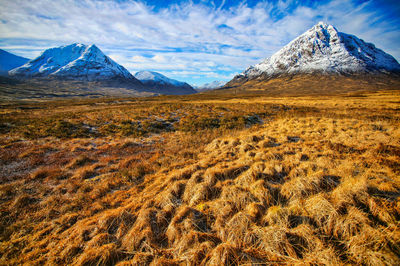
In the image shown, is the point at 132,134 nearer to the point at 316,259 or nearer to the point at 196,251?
the point at 196,251

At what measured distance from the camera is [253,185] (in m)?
5.04

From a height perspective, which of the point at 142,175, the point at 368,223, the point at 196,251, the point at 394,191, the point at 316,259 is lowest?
the point at 142,175

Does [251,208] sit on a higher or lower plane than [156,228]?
higher

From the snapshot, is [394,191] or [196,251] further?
[394,191]

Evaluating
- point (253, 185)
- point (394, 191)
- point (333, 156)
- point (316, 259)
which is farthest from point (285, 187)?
point (333, 156)

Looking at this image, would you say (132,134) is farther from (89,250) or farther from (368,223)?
(368,223)

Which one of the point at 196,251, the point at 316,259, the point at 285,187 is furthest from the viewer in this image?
the point at 285,187

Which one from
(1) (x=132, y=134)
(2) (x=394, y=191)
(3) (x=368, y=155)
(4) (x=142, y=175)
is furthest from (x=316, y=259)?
(1) (x=132, y=134)

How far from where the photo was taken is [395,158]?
19.9ft

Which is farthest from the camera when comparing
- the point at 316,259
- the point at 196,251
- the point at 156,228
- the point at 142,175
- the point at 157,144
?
the point at 157,144

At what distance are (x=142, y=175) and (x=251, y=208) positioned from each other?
17.5 feet

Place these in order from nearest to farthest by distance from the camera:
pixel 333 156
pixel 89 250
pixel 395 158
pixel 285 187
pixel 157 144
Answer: pixel 89 250 → pixel 285 187 → pixel 395 158 → pixel 333 156 → pixel 157 144

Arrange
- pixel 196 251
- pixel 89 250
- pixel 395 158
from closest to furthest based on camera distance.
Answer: pixel 196 251, pixel 89 250, pixel 395 158

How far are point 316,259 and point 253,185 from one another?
2.36 metres
